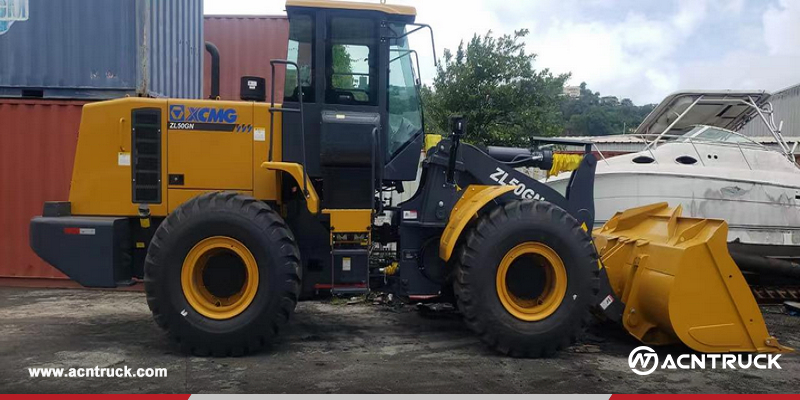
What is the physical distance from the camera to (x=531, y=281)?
5.30 metres

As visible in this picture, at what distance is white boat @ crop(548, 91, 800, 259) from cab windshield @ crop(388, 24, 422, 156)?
3235mm

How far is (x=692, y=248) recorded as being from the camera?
4965mm

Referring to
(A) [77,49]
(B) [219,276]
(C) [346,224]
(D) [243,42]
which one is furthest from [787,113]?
(B) [219,276]

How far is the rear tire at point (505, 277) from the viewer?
5094 millimetres

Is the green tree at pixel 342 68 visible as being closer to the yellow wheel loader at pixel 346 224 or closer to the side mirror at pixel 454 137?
the yellow wheel loader at pixel 346 224

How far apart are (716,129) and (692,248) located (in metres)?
4.30

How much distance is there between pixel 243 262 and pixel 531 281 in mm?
2374

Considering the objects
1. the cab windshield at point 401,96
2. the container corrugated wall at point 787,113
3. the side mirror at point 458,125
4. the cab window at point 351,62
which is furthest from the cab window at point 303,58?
the container corrugated wall at point 787,113

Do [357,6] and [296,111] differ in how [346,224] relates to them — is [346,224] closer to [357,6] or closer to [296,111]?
[296,111]

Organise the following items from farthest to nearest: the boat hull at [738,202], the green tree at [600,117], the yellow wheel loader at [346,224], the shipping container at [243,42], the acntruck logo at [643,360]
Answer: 1. the green tree at [600,117]
2. the shipping container at [243,42]
3. the boat hull at [738,202]
4. the yellow wheel loader at [346,224]
5. the acntruck logo at [643,360]

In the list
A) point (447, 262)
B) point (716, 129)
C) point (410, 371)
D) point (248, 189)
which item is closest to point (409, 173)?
point (447, 262)

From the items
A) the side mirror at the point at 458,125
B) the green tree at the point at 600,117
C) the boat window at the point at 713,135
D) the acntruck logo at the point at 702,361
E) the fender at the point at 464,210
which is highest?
the green tree at the point at 600,117

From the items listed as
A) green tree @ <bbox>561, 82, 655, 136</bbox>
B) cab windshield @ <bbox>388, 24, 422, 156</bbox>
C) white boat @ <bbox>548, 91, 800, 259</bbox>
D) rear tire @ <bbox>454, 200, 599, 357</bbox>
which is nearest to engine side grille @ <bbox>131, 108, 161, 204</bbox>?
cab windshield @ <bbox>388, 24, 422, 156</bbox>

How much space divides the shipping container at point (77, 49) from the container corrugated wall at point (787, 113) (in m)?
18.7
